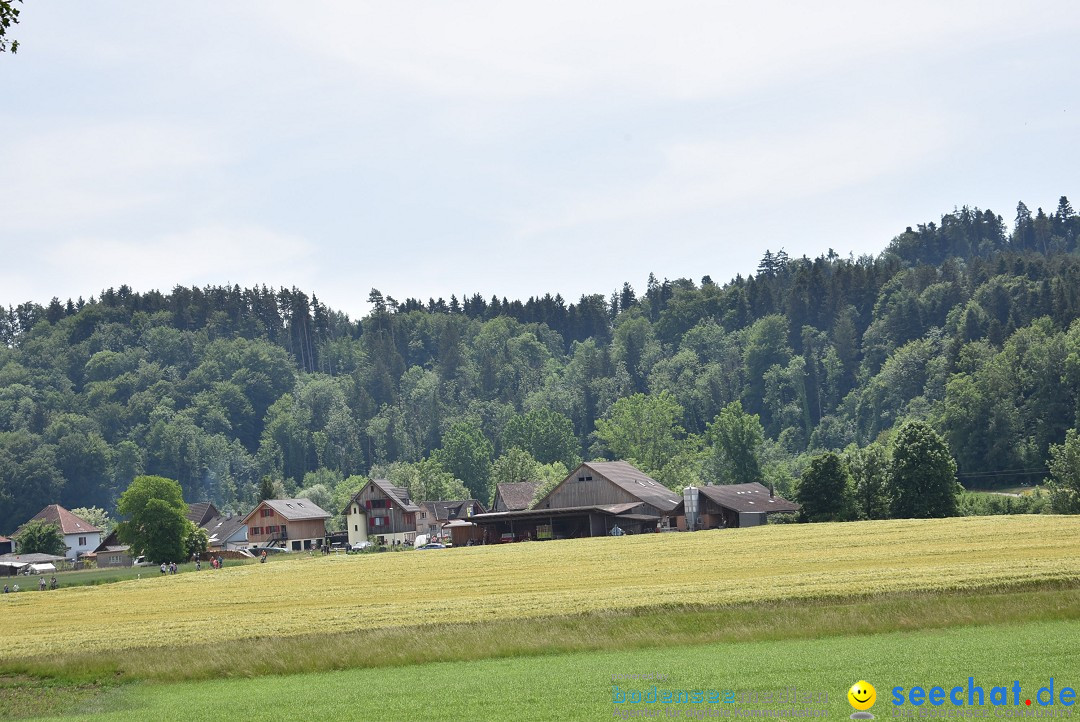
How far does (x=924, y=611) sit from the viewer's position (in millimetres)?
28688

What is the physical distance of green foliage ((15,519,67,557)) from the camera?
122 metres

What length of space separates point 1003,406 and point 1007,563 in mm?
94921

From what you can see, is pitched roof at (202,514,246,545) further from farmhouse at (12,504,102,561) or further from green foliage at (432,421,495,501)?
green foliage at (432,421,495,501)

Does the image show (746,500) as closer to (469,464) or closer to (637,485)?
(637,485)

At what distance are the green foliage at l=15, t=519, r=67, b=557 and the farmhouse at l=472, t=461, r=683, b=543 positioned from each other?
55449 millimetres

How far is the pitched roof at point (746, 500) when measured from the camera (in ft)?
302

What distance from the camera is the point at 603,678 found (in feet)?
78.3

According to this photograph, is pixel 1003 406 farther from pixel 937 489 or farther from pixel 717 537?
pixel 717 537

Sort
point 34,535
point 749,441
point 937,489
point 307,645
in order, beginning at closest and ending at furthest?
point 307,645
point 937,489
point 34,535
point 749,441

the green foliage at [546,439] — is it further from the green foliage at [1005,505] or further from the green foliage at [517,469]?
the green foliage at [1005,505]

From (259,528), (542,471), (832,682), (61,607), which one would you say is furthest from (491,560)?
(542,471)

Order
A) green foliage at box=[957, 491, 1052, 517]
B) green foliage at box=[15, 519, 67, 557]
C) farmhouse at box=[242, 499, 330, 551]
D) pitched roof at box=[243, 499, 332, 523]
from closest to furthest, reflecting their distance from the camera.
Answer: green foliage at box=[957, 491, 1052, 517]
green foliage at box=[15, 519, 67, 557]
farmhouse at box=[242, 499, 330, 551]
pitched roof at box=[243, 499, 332, 523]

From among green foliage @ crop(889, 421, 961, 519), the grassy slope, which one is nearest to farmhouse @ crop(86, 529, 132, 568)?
green foliage @ crop(889, 421, 961, 519)

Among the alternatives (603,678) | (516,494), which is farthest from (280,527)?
(603,678)
